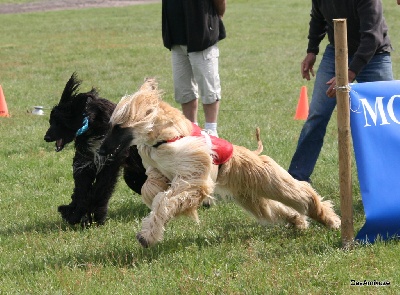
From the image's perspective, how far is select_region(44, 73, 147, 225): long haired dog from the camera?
6039 mm

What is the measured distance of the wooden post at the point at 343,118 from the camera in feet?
15.6

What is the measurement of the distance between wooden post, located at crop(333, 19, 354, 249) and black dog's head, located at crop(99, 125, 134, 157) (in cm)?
139

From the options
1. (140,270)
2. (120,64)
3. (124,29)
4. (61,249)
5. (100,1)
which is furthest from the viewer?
(100,1)

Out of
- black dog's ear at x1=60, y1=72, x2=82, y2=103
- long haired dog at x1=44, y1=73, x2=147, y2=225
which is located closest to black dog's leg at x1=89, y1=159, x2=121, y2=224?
long haired dog at x1=44, y1=73, x2=147, y2=225

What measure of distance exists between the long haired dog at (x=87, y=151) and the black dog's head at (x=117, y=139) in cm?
104

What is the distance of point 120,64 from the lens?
17.5 meters

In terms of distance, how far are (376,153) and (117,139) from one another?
1725mm

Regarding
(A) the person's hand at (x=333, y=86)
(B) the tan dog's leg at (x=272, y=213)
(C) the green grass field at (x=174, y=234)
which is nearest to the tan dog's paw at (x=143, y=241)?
(C) the green grass field at (x=174, y=234)

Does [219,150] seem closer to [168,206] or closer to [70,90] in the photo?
[168,206]

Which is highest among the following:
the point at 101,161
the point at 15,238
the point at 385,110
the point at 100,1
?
the point at 385,110

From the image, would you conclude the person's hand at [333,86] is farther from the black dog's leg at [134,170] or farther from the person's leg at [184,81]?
the person's leg at [184,81]

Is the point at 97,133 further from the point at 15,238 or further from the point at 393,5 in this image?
the point at 393,5

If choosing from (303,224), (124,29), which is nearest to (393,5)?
(124,29)

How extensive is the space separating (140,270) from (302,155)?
228 cm
